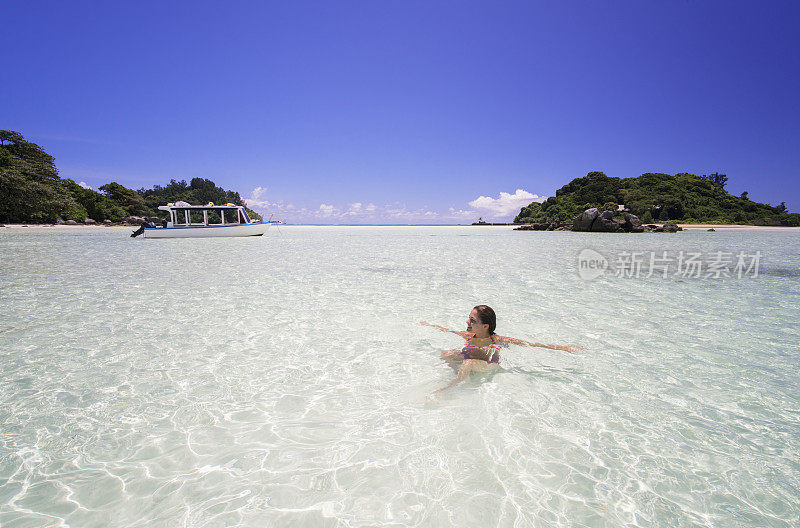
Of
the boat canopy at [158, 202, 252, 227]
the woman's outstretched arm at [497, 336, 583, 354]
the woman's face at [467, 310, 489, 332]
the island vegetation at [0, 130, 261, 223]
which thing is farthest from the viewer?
the island vegetation at [0, 130, 261, 223]

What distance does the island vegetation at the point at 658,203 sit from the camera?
207 feet

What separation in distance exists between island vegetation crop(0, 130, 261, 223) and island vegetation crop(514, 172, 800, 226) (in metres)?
65.8

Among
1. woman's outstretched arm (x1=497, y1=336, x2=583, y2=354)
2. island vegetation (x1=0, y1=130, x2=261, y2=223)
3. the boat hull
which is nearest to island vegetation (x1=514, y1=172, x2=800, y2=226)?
the boat hull

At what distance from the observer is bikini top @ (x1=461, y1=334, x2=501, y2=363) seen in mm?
4438

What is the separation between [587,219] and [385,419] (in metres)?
46.3

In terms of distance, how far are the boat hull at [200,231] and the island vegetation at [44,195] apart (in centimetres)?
1929

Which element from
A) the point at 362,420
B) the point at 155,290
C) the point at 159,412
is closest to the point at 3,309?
the point at 155,290

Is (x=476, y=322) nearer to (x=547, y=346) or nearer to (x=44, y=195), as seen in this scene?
(x=547, y=346)

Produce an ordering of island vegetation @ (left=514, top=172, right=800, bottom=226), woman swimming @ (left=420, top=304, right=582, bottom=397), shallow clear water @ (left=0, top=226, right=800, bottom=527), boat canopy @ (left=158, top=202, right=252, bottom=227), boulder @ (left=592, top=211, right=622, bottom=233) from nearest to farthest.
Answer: shallow clear water @ (left=0, top=226, right=800, bottom=527), woman swimming @ (left=420, top=304, right=582, bottom=397), boat canopy @ (left=158, top=202, right=252, bottom=227), boulder @ (left=592, top=211, right=622, bottom=233), island vegetation @ (left=514, top=172, right=800, bottom=226)

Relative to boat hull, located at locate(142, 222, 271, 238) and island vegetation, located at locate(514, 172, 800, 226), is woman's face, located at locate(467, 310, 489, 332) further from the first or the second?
island vegetation, located at locate(514, 172, 800, 226)

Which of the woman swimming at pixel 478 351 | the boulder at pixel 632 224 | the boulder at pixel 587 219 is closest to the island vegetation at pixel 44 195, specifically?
the woman swimming at pixel 478 351

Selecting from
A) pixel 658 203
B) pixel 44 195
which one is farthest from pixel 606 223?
pixel 44 195

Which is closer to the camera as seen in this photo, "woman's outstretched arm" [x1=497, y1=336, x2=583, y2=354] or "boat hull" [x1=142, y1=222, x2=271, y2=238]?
"woman's outstretched arm" [x1=497, y1=336, x2=583, y2=354]

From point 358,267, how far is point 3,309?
904cm
